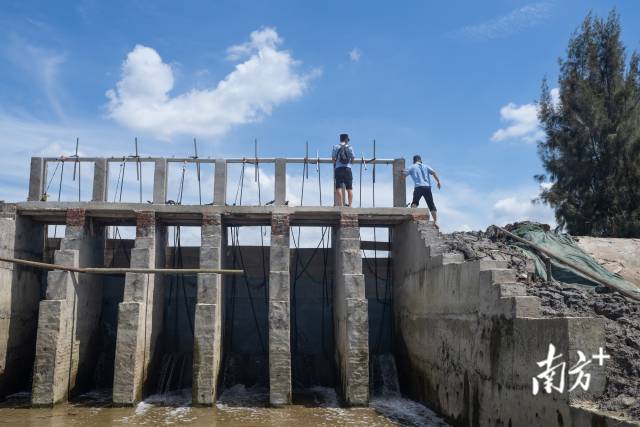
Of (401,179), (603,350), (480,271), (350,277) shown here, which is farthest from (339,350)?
(603,350)

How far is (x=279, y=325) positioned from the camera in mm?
12055

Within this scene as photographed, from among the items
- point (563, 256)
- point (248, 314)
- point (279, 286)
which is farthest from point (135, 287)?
point (563, 256)

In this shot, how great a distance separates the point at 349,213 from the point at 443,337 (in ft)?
12.5

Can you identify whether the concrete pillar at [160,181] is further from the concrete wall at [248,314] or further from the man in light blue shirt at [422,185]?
the man in light blue shirt at [422,185]

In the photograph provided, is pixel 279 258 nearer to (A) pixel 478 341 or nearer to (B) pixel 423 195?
(B) pixel 423 195

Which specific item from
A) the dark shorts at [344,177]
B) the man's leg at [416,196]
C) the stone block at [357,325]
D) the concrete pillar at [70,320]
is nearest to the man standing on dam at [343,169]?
the dark shorts at [344,177]

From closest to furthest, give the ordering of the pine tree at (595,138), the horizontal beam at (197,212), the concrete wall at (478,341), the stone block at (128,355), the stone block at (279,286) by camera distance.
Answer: the concrete wall at (478,341) → the stone block at (128,355) → the stone block at (279,286) → the horizontal beam at (197,212) → the pine tree at (595,138)

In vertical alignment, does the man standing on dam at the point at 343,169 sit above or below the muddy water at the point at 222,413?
above

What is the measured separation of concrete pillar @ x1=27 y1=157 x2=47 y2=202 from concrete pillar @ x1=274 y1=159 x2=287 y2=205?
527cm

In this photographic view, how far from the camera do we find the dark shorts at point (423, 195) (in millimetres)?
13227

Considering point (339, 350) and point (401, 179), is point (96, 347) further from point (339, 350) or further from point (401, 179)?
point (401, 179)

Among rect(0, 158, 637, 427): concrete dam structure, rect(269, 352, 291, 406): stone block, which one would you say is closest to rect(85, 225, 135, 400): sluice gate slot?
rect(0, 158, 637, 427): concrete dam structure

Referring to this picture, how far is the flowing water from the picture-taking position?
34.2ft

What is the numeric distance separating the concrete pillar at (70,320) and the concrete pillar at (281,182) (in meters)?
4.14
